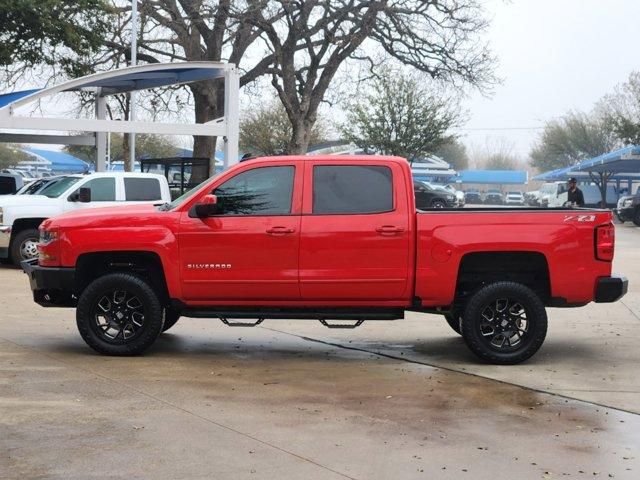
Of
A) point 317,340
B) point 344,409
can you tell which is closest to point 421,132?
point 317,340

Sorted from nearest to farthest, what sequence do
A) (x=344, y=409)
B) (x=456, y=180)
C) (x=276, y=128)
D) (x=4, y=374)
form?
(x=344, y=409), (x=4, y=374), (x=276, y=128), (x=456, y=180)

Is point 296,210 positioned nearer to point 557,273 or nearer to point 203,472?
point 557,273

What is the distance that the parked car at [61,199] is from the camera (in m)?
17.7

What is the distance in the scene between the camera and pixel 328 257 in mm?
9234

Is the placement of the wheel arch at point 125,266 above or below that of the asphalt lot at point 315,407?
above

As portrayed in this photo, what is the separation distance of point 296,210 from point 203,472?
396cm

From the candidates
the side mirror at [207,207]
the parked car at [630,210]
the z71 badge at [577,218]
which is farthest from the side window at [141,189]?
the parked car at [630,210]

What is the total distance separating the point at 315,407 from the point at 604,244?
11.0 feet

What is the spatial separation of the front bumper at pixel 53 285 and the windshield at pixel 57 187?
29.1ft

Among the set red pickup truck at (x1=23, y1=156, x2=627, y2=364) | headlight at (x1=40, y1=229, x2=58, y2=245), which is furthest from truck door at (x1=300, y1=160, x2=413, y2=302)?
headlight at (x1=40, y1=229, x2=58, y2=245)

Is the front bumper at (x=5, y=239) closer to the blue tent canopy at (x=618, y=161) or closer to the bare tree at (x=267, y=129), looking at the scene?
the blue tent canopy at (x=618, y=161)

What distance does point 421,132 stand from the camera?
55094 mm

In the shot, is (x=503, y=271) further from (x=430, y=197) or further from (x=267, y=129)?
(x=267, y=129)

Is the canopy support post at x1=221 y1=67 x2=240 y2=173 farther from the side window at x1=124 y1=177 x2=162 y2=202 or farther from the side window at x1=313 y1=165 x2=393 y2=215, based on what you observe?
the side window at x1=313 y1=165 x2=393 y2=215
